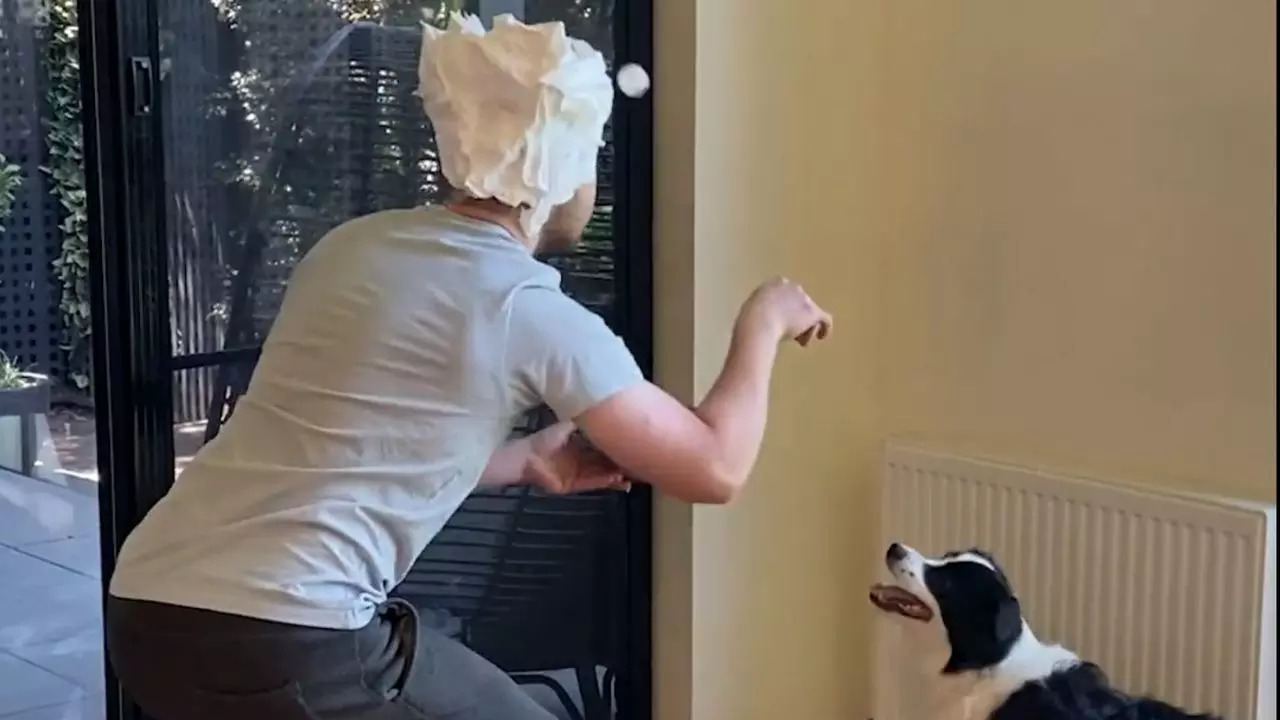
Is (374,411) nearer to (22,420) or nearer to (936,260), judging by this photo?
(22,420)

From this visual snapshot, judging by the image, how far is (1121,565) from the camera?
8.40 feet

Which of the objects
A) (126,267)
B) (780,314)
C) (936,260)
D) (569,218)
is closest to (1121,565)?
(936,260)

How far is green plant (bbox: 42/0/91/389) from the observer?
2365 millimetres

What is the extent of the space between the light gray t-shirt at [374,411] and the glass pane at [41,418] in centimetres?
91

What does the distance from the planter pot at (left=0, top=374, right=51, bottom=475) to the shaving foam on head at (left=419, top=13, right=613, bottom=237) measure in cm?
109

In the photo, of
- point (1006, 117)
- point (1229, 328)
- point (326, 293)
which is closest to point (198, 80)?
point (326, 293)

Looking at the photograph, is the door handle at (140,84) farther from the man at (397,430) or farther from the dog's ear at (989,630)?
the dog's ear at (989,630)

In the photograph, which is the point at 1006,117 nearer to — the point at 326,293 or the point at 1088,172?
the point at 1088,172

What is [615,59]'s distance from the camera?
2.73m

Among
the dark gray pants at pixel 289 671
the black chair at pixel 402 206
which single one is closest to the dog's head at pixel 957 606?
the black chair at pixel 402 206

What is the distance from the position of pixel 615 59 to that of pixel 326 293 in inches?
47.4

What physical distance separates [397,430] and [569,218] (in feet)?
1.03

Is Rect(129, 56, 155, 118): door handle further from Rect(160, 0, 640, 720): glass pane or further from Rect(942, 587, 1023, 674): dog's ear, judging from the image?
Rect(942, 587, 1023, 674): dog's ear

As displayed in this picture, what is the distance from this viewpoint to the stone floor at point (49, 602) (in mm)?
2529
